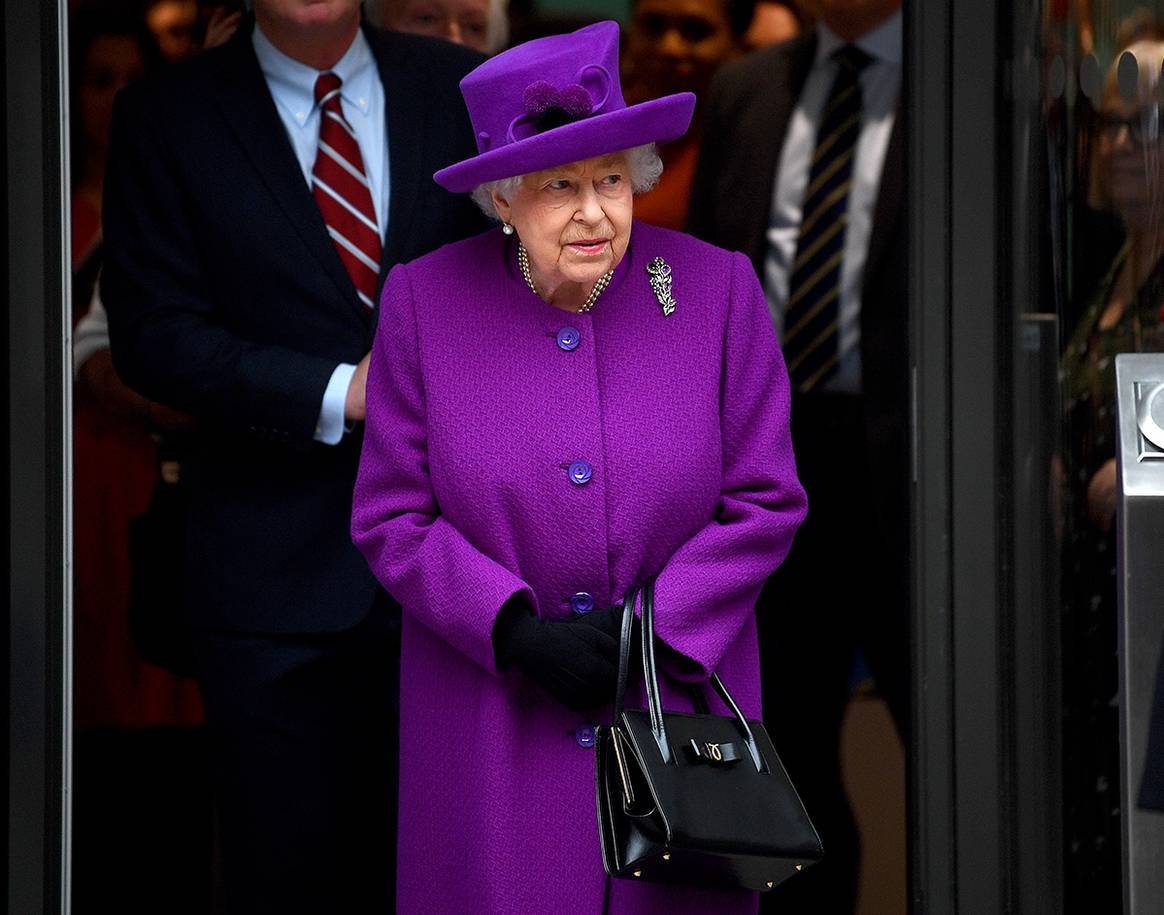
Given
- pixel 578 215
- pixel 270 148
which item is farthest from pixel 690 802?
pixel 270 148

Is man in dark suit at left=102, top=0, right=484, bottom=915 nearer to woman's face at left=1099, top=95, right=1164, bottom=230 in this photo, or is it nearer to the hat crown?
the hat crown

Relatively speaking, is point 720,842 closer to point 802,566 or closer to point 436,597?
point 436,597

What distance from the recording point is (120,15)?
3.84m

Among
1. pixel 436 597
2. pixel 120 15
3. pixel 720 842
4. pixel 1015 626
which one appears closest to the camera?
pixel 720 842

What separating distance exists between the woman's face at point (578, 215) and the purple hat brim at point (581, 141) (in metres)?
0.03

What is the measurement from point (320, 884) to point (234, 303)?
1.01 m

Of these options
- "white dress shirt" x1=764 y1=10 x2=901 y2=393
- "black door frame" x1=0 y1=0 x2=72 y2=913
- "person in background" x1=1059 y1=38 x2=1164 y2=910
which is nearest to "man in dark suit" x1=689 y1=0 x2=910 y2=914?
"white dress shirt" x1=764 y1=10 x2=901 y2=393

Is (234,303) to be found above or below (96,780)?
above

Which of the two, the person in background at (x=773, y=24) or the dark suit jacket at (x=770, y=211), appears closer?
the dark suit jacket at (x=770, y=211)

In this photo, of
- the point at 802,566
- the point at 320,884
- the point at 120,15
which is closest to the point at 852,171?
the point at 802,566

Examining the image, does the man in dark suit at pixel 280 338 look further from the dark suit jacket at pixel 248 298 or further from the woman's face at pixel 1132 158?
the woman's face at pixel 1132 158

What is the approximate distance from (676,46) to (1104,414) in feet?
4.85

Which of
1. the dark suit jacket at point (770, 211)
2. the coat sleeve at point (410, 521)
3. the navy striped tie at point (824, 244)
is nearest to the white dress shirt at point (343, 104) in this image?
the coat sleeve at point (410, 521)

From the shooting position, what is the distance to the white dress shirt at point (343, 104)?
11.2 ft
